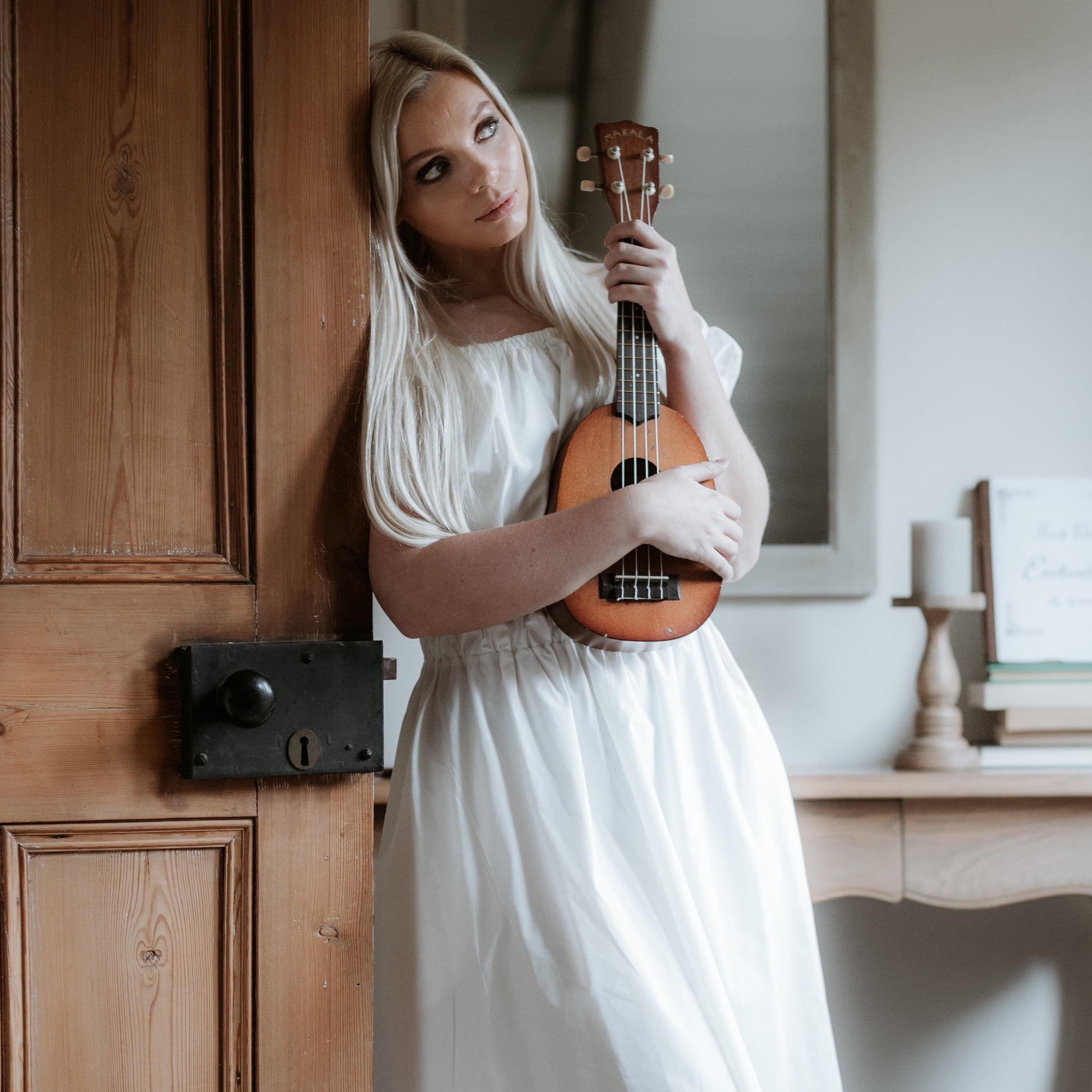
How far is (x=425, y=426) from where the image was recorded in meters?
0.96

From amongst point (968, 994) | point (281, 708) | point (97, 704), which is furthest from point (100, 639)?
point (968, 994)

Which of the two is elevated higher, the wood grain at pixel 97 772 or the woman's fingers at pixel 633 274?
the woman's fingers at pixel 633 274

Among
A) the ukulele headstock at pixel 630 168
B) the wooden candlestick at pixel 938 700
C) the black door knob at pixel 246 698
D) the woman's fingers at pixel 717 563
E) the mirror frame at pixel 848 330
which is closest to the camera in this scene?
the black door knob at pixel 246 698

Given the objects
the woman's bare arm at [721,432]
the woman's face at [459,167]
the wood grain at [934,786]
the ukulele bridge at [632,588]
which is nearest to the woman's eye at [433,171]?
the woman's face at [459,167]

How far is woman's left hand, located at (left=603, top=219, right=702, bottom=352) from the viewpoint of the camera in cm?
97

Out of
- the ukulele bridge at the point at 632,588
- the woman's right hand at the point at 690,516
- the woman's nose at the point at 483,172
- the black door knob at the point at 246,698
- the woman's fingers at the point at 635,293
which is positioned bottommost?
the black door knob at the point at 246,698

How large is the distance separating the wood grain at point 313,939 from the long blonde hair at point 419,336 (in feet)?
0.78

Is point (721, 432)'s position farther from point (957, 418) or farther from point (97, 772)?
point (957, 418)

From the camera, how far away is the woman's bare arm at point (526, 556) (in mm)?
894

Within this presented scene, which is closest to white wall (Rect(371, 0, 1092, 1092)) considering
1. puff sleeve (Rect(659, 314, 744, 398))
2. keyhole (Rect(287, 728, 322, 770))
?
Answer: puff sleeve (Rect(659, 314, 744, 398))

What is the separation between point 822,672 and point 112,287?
119 cm

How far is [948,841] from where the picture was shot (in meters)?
1.42

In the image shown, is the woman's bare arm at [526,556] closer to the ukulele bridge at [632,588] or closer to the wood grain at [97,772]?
the ukulele bridge at [632,588]

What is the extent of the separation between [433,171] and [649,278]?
9.5 inches
